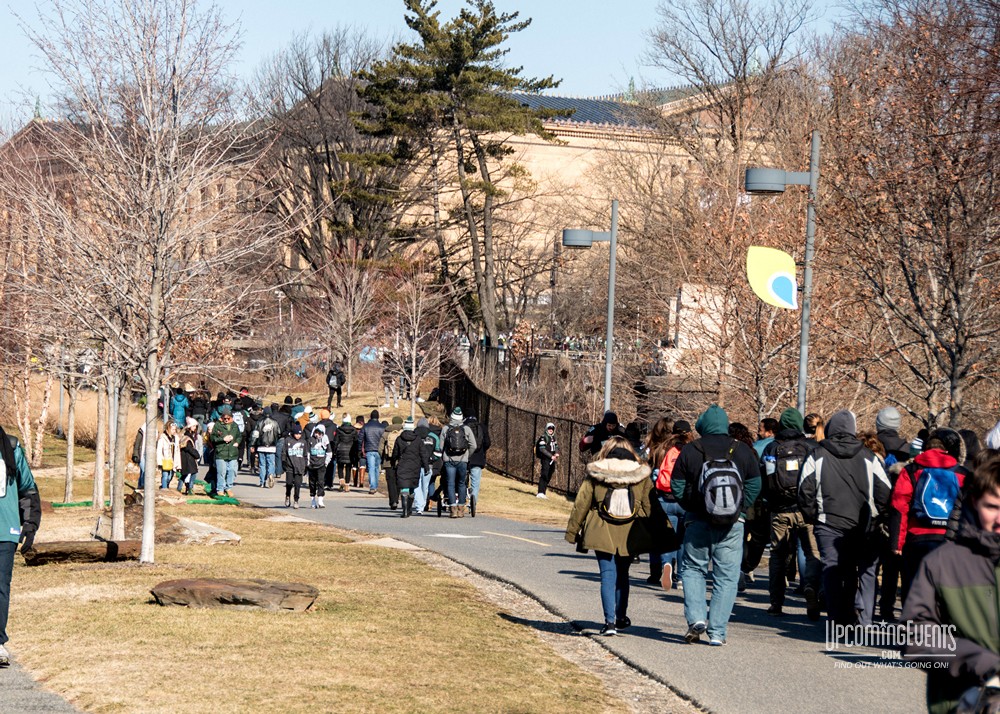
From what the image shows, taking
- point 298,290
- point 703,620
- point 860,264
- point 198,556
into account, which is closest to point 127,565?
point 198,556

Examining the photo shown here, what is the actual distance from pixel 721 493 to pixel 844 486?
4.37 ft

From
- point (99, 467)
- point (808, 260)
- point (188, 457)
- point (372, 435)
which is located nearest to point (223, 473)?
point (188, 457)

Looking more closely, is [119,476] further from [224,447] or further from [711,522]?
[224,447]

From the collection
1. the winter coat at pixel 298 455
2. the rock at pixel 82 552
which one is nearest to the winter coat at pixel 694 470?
the rock at pixel 82 552

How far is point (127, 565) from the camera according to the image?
1458 cm

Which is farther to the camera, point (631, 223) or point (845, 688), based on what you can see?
point (631, 223)

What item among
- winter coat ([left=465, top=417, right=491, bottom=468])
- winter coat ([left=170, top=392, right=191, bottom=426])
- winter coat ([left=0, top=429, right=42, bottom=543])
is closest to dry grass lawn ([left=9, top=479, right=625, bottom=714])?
winter coat ([left=0, top=429, right=42, bottom=543])

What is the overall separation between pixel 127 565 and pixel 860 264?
10.5m

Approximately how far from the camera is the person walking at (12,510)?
28.2ft

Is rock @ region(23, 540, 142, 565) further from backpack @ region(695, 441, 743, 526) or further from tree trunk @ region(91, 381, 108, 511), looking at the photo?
backpack @ region(695, 441, 743, 526)

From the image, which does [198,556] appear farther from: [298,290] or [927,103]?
[298,290]

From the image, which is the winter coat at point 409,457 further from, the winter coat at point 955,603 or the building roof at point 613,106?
the building roof at point 613,106

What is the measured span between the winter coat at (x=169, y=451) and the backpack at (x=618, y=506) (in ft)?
60.7

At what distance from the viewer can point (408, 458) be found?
2203cm
